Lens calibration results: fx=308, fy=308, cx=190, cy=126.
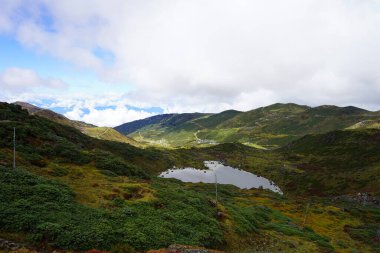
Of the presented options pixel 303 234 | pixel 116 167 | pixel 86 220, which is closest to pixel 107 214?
pixel 86 220

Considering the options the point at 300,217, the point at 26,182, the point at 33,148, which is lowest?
the point at 300,217

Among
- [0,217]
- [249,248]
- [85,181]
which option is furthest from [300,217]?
[0,217]

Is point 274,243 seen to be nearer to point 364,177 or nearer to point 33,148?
point 33,148

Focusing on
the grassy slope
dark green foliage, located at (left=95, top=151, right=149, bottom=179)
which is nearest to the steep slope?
the grassy slope

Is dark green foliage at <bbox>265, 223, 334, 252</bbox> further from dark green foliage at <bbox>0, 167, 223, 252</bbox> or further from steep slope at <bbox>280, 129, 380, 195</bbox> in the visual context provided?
steep slope at <bbox>280, 129, 380, 195</bbox>

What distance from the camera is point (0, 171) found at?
32.8 m

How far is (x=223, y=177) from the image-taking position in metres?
173

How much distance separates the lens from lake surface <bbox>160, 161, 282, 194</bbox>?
152 metres

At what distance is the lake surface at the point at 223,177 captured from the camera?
152 metres

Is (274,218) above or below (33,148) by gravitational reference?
below

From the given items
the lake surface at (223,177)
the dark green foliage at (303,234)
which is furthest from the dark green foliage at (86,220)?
A: the lake surface at (223,177)

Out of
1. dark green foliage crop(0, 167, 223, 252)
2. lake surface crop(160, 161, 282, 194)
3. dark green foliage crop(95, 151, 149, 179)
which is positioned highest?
dark green foliage crop(95, 151, 149, 179)

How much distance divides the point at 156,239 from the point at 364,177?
13308 centimetres

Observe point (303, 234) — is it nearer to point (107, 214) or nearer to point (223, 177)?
point (107, 214)
